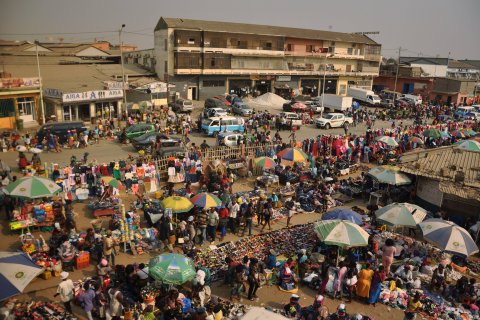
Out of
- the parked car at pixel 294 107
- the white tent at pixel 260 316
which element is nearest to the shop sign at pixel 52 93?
the parked car at pixel 294 107

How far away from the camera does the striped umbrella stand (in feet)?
41.8

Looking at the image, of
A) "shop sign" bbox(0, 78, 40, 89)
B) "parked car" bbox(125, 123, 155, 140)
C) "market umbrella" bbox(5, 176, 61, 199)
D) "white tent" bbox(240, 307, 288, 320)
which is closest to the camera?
"white tent" bbox(240, 307, 288, 320)

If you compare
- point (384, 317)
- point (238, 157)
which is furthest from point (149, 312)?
point (238, 157)

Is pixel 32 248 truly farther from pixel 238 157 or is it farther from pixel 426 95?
pixel 426 95

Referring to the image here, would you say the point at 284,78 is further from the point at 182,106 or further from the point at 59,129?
the point at 59,129

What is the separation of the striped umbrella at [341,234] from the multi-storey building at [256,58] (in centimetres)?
3462

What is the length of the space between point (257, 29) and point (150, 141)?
31.8 meters

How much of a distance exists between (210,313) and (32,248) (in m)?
6.80

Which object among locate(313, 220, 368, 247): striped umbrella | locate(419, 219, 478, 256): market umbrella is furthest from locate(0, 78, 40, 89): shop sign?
locate(419, 219, 478, 256): market umbrella

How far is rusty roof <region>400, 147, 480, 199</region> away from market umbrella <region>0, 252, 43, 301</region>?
16241 millimetres

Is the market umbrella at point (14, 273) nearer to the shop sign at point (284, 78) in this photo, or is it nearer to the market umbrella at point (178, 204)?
the market umbrella at point (178, 204)

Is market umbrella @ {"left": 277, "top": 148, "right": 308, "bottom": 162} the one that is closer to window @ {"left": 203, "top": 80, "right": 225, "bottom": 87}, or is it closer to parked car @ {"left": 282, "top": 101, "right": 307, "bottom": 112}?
parked car @ {"left": 282, "top": 101, "right": 307, "bottom": 112}

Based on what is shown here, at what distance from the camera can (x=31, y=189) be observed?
14.5 meters

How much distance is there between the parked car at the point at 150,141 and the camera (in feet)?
81.2
